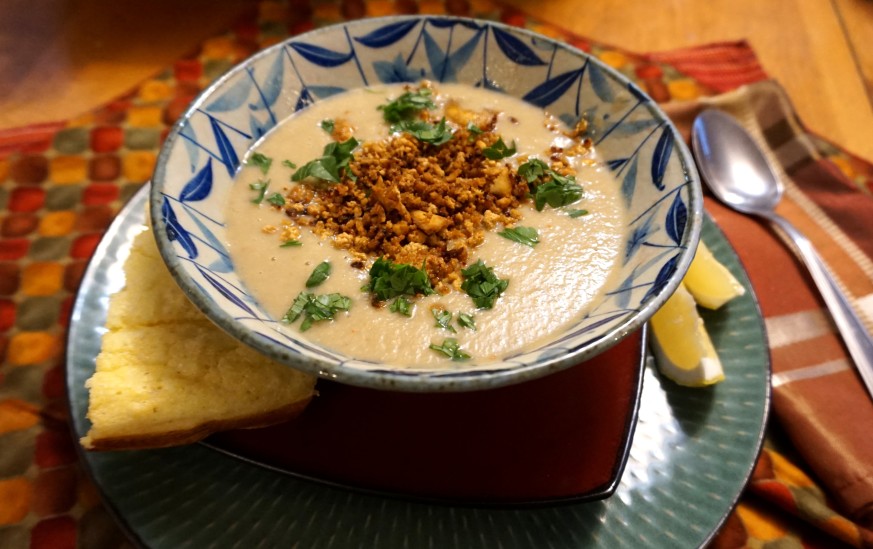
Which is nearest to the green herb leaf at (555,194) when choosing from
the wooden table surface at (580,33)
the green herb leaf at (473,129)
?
the green herb leaf at (473,129)

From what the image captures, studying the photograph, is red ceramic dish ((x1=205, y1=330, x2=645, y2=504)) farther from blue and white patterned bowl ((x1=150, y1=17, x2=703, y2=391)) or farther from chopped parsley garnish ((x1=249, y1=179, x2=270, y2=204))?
chopped parsley garnish ((x1=249, y1=179, x2=270, y2=204))

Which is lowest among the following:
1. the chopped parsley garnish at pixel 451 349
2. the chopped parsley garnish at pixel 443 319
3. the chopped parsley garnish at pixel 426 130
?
the chopped parsley garnish at pixel 451 349

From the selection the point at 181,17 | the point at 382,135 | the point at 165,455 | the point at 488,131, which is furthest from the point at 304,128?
the point at 181,17

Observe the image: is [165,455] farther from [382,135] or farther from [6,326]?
[382,135]

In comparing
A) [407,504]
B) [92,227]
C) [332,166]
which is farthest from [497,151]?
[92,227]

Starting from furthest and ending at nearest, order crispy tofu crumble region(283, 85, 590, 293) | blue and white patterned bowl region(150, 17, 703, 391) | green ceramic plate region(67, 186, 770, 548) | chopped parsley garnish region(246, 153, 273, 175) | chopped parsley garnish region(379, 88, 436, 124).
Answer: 1. chopped parsley garnish region(379, 88, 436, 124)
2. chopped parsley garnish region(246, 153, 273, 175)
3. crispy tofu crumble region(283, 85, 590, 293)
4. green ceramic plate region(67, 186, 770, 548)
5. blue and white patterned bowl region(150, 17, 703, 391)

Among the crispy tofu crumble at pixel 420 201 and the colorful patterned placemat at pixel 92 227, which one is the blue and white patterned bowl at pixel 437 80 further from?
the colorful patterned placemat at pixel 92 227

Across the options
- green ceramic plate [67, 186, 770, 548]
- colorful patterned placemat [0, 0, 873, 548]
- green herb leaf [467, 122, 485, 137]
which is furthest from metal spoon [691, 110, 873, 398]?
green herb leaf [467, 122, 485, 137]
